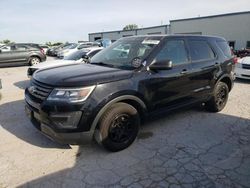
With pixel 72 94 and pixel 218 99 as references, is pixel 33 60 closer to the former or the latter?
pixel 218 99

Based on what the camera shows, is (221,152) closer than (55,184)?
No

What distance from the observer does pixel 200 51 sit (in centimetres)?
509

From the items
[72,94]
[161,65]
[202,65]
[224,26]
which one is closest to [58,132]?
[72,94]

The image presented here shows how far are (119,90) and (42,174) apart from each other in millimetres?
1583

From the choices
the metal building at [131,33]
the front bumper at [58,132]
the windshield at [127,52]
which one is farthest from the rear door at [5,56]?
the metal building at [131,33]

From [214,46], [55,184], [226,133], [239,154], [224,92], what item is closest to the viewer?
[55,184]

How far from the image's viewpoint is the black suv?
3.33 metres

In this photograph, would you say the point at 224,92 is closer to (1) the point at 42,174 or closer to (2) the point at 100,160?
(2) the point at 100,160

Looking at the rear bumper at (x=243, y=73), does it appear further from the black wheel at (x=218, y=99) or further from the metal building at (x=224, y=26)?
the metal building at (x=224, y=26)

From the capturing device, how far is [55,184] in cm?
304

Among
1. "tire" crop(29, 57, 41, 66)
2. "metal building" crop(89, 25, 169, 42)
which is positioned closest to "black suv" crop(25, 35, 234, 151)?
"tire" crop(29, 57, 41, 66)

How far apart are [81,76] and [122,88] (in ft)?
2.09

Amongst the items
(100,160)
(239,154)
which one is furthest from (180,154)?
(100,160)

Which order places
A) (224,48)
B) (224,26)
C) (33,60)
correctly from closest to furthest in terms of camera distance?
(224,48) < (33,60) < (224,26)
